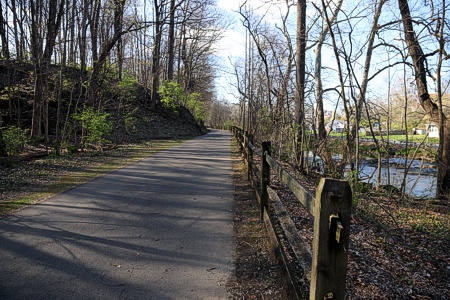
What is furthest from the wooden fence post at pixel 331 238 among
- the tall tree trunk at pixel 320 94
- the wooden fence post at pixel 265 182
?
the tall tree trunk at pixel 320 94

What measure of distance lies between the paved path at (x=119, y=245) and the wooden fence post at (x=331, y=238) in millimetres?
1408

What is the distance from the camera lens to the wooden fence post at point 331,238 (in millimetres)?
1918

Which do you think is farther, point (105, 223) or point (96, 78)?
point (96, 78)

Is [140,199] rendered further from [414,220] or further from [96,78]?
[96,78]

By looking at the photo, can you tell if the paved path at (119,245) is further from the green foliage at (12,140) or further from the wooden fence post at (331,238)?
the green foliage at (12,140)

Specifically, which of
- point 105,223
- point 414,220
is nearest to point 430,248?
point 414,220

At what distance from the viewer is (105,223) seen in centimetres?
504

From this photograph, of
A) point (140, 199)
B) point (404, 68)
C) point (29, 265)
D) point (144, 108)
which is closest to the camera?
point (29, 265)

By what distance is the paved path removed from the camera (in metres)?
3.21

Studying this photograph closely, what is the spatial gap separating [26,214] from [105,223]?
1437mm

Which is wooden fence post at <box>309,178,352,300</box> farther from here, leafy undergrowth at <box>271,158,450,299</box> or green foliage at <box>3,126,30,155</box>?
green foliage at <box>3,126,30,155</box>

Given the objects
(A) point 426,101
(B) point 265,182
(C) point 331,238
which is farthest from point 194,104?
(C) point 331,238

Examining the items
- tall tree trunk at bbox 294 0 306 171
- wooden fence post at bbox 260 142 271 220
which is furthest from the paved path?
tall tree trunk at bbox 294 0 306 171

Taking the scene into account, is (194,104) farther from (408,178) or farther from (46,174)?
(408,178)
